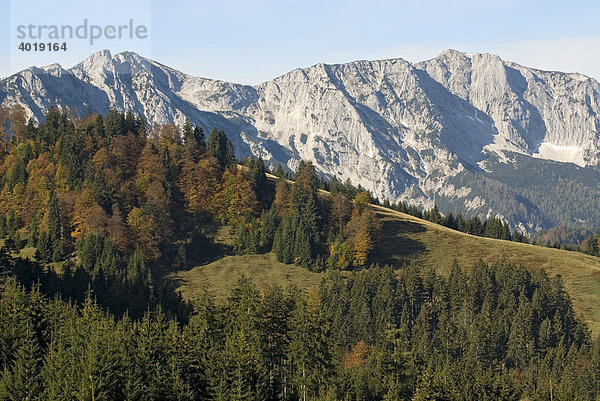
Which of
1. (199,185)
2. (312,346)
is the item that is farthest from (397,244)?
(312,346)

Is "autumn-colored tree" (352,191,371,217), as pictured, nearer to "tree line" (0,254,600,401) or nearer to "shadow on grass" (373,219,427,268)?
"shadow on grass" (373,219,427,268)

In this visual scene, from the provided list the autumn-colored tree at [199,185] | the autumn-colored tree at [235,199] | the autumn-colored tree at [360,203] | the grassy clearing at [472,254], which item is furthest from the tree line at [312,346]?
the autumn-colored tree at [199,185]

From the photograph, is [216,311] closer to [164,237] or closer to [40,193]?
[164,237]

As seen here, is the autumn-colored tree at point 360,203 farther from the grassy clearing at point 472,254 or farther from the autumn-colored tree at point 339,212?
the grassy clearing at point 472,254

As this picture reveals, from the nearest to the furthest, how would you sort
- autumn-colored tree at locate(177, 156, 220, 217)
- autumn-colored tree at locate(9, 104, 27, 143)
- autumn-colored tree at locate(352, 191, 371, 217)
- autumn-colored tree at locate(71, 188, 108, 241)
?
autumn-colored tree at locate(71, 188, 108, 241) < autumn-colored tree at locate(177, 156, 220, 217) < autumn-colored tree at locate(352, 191, 371, 217) < autumn-colored tree at locate(9, 104, 27, 143)

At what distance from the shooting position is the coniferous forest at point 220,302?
240 ft

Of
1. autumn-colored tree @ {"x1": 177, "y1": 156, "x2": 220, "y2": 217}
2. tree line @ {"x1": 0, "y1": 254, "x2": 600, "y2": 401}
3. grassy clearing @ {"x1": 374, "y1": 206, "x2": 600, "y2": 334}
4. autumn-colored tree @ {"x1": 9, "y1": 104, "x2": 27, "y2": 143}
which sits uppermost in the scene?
autumn-colored tree @ {"x1": 9, "y1": 104, "x2": 27, "y2": 143}

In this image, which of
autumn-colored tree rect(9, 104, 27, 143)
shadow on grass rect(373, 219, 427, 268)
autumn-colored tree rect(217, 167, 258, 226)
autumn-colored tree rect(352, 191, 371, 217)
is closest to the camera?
shadow on grass rect(373, 219, 427, 268)

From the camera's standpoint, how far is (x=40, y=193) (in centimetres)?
16488

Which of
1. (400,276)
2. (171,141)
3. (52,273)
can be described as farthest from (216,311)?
(171,141)

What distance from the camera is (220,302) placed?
13738 centimetres

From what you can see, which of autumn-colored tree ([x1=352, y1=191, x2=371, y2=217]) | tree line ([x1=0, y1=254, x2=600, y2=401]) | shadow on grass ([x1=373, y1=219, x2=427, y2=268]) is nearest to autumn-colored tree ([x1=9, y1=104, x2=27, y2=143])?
tree line ([x1=0, y1=254, x2=600, y2=401])

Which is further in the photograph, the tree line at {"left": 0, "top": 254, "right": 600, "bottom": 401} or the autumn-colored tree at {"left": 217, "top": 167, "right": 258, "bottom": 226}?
the autumn-colored tree at {"left": 217, "top": 167, "right": 258, "bottom": 226}

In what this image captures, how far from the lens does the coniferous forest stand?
7312 cm
